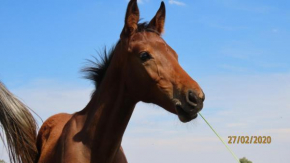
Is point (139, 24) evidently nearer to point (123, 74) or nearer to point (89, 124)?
point (123, 74)

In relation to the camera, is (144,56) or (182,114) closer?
(182,114)

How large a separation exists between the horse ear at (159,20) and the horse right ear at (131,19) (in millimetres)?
276

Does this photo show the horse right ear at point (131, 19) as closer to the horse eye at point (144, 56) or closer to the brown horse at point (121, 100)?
the brown horse at point (121, 100)

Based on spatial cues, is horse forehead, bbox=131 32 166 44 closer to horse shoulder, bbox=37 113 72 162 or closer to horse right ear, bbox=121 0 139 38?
horse right ear, bbox=121 0 139 38

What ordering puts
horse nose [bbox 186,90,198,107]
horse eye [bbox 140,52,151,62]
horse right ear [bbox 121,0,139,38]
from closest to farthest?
horse nose [bbox 186,90,198,107] → horse eye [bbox 140,52,151,62] → horse right ear [bbox 121,0,139,38]

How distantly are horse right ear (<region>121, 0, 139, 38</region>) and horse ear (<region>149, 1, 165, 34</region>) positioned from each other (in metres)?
0.28

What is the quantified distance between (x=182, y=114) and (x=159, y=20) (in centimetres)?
167

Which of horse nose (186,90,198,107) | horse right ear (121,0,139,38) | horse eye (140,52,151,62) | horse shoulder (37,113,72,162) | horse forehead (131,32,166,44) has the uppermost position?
horse right ear (121,0,139,38)

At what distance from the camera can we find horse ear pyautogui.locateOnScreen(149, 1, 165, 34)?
16.9ft

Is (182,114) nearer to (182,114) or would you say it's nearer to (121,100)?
(182,114)

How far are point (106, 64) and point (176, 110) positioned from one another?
1.76 metres

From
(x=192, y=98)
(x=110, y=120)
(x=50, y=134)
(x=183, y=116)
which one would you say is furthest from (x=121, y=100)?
(x=50, y=134)

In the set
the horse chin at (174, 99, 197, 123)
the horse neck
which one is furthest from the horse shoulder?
the horse chin at (174, 99, 197, 123)

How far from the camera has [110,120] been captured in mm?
4758
